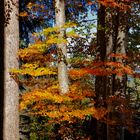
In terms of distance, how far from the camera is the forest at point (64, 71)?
32.8 ft

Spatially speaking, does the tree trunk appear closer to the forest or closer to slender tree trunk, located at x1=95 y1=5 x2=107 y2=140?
the forest

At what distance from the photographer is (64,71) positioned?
12438mm

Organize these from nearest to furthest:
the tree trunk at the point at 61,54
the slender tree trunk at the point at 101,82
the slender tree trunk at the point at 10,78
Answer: the slender tree trunk at the point at 10,78 < the tree trunk at the point at 61,54 < the slender tree trunk at the point at 101,82

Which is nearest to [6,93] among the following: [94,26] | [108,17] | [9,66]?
[9,66]

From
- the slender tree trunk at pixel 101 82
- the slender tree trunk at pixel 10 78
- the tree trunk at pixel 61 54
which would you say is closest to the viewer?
the slender tree trunk at pixel 10 78

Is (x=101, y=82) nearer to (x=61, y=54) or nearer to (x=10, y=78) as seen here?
(x=61, y=54)

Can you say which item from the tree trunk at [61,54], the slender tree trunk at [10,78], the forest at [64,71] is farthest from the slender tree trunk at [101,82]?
→ the slender tree trunk at [10,78]

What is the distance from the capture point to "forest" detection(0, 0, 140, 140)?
10.0 metres

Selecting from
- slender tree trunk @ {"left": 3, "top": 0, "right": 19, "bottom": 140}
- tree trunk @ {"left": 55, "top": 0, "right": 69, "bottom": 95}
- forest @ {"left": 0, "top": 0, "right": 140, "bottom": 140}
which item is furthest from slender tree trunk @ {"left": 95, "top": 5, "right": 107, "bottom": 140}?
slender tree trunk @ {"left": 3, "top": 0, "right": 19, "bottom": 140}

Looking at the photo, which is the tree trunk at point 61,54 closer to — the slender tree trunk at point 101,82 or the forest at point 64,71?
the forest at point 64,71

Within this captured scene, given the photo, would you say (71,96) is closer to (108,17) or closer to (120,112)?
(120,112)

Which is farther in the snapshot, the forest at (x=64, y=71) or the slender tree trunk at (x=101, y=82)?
the slender tree trunk at (x=101, y=82)

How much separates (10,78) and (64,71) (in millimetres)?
2905

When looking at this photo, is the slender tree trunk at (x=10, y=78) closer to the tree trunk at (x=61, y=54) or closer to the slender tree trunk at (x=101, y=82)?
the tree trunk at (x=61, y=54)
